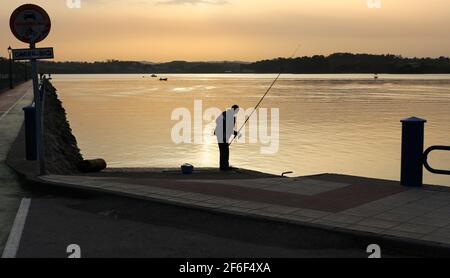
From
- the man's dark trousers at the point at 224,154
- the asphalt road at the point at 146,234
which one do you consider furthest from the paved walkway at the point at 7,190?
the man's dark trousers at the point at 224,154

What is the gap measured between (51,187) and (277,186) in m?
4.01

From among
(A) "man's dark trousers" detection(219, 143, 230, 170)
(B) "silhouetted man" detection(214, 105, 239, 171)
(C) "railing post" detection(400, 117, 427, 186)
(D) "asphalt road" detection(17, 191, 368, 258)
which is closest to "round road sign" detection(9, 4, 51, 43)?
(D) "asphalt road" detection(17, 191, 368, 258)

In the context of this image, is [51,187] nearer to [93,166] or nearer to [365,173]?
[93,166]

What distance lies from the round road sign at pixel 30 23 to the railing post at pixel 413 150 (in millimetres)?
6842

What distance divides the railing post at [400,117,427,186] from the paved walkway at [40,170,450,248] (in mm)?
254

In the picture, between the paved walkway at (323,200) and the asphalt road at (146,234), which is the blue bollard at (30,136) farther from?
the asphalt road at (146,234)

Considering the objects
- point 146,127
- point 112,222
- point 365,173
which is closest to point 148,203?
point 112,222

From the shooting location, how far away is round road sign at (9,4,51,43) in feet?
31.6

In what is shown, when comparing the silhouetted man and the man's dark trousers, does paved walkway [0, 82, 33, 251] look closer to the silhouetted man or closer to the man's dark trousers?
the silhouetted man

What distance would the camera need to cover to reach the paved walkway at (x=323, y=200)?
6672 millimetres

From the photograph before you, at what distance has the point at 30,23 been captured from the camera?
31.9ft

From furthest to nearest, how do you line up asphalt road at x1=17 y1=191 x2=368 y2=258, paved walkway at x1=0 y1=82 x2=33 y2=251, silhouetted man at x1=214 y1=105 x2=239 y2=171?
silhouetted man at x1=214 y1=105 x2=239 y2=171 → paved walkway at x1=0 y1=82 x2=33 y2=251 → asphalt road at x1=17 y1=191 x2=368 y2=258

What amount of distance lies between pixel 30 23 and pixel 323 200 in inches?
247
